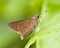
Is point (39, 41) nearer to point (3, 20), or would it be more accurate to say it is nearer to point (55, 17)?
point (55, 17)

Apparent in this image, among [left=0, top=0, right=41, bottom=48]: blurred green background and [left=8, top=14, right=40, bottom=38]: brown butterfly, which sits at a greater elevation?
[left=0, top=0, right=41, bottom=48]: blurred green background

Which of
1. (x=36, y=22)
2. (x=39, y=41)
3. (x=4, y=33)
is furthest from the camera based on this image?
(x=4, y=33)

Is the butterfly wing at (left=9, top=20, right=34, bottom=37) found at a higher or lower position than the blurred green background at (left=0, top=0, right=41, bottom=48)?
lower

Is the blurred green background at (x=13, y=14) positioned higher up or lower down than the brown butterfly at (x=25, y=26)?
higher up

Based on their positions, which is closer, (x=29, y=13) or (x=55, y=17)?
(x=55, y=17)

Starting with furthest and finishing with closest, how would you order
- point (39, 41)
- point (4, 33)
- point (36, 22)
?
point (4, 33)
point (36, 22)
point (39, 41)

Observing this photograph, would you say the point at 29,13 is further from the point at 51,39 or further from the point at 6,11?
the point at 51,39

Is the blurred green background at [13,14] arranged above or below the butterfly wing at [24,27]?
above

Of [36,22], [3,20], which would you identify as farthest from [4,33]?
[36,22]

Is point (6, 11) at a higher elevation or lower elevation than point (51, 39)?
higher

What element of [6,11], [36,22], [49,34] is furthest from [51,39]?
[6,11]
